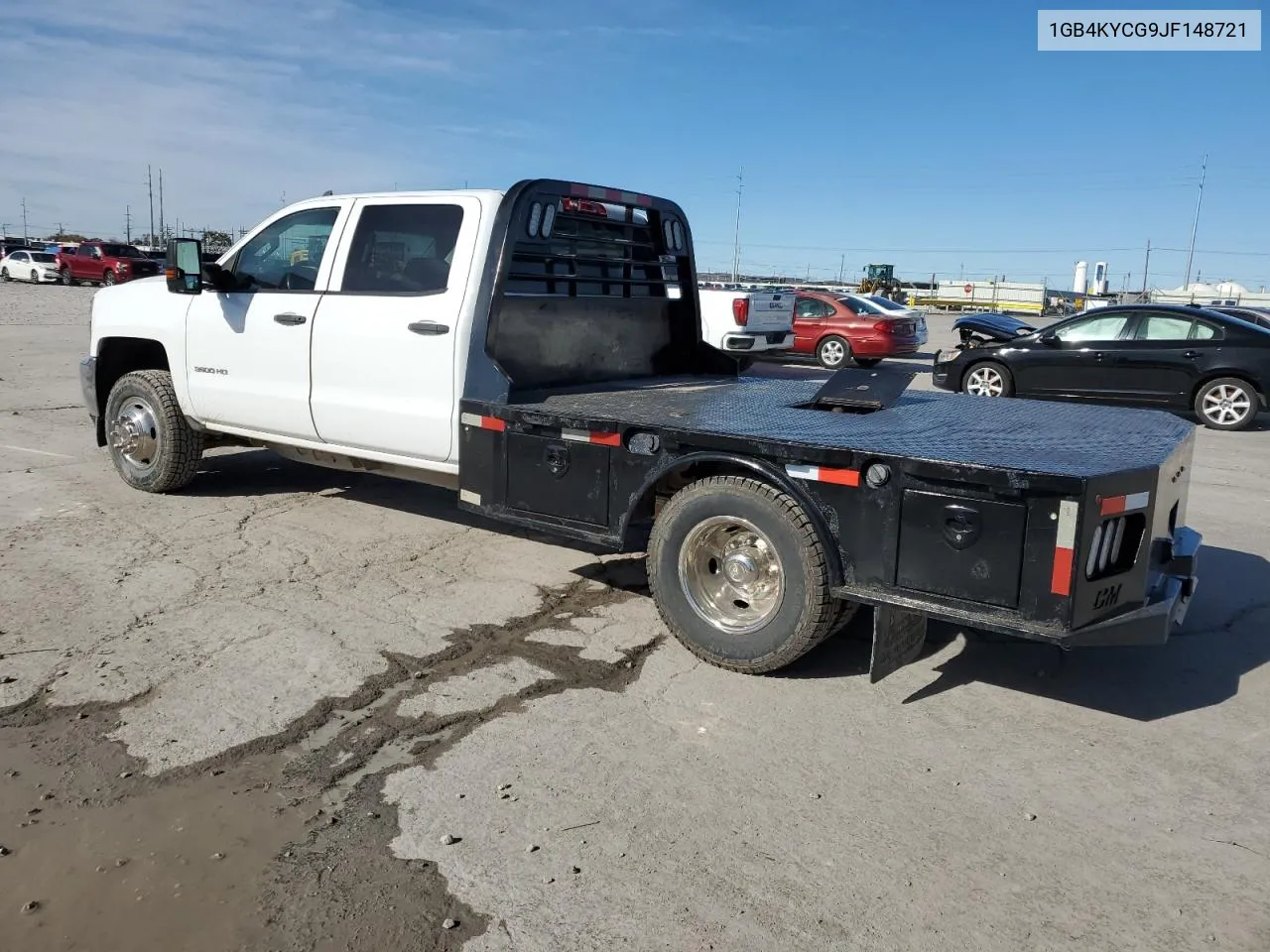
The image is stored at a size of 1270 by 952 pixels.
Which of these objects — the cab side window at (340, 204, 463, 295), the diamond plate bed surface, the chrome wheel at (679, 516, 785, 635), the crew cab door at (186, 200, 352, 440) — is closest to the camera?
the diamond plate bed surface

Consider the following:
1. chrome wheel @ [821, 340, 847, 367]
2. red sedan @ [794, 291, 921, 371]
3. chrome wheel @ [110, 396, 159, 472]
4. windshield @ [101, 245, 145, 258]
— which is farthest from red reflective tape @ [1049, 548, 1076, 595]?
windshield @ [101, 245, 145, 258]

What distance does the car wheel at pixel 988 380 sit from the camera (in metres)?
14.2

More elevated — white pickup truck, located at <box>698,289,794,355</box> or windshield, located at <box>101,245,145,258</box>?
windshield, located at <box>101,245,145,258</box>

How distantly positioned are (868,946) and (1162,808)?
1416 millimetres

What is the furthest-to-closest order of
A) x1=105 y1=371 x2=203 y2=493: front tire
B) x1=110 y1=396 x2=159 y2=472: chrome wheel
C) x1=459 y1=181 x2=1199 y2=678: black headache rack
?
1. x1=110 y1=396 x2=159 y2=472: chrome wheel
2. x1=105 y1=371 x2=203 y2=493: front tire
3. x1=459 y1=181 x2=1199 y2=678: black headache rack

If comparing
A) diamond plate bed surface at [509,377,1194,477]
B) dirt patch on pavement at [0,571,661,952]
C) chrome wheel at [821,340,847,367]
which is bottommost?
dirt patch on pavement at [0,571,661,952]

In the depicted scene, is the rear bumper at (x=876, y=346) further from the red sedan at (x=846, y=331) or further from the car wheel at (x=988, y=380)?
the car wheel at (x=988, y=380)

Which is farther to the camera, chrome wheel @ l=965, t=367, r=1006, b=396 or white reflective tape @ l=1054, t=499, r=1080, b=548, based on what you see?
chrome wheel @ l=965, t=367, r=1006, b=396

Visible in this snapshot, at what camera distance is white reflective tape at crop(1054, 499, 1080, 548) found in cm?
349

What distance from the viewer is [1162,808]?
11.6ft

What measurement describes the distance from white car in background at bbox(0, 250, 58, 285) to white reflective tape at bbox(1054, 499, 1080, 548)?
47.5 m

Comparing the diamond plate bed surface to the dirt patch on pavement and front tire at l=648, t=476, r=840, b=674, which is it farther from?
the dirt patch on pavement

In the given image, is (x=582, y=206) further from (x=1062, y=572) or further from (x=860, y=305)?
(x=860, y=305)

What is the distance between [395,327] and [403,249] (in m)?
0.53
